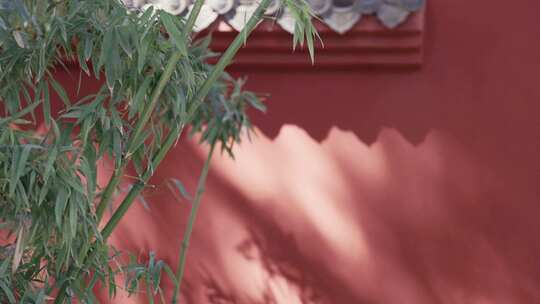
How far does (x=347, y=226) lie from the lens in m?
3.44

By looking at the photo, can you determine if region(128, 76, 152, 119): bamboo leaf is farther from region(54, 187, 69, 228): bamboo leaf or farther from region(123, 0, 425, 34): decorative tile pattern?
region(123, 0, 425, 34): decorative tile pattern

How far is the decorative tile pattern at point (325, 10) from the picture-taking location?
3.26 meters

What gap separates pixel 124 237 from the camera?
3512mm

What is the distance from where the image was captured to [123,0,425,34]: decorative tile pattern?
10.7 feet

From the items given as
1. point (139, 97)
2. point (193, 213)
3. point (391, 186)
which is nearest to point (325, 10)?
point (391, 186)

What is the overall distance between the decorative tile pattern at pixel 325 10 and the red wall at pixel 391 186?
0.67ft

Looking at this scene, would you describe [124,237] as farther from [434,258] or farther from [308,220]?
[434,258]

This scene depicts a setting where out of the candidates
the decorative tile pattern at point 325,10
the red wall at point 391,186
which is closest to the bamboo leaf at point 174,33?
the decorative tile pattern at point 325,10

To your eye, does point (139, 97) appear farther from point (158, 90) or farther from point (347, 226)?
point (347, 226)

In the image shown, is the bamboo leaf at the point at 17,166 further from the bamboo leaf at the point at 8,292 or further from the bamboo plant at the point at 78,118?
the bamboo leaf at the point at 8,292

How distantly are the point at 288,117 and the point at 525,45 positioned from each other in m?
0.78

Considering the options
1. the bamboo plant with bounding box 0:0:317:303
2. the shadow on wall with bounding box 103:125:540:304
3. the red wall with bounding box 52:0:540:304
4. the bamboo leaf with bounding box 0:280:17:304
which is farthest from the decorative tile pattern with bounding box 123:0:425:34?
the bamboo leaf with bounding box 0:280:17:304

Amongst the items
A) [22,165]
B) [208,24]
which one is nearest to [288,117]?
[208,24]

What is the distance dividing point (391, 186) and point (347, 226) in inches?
7.5
